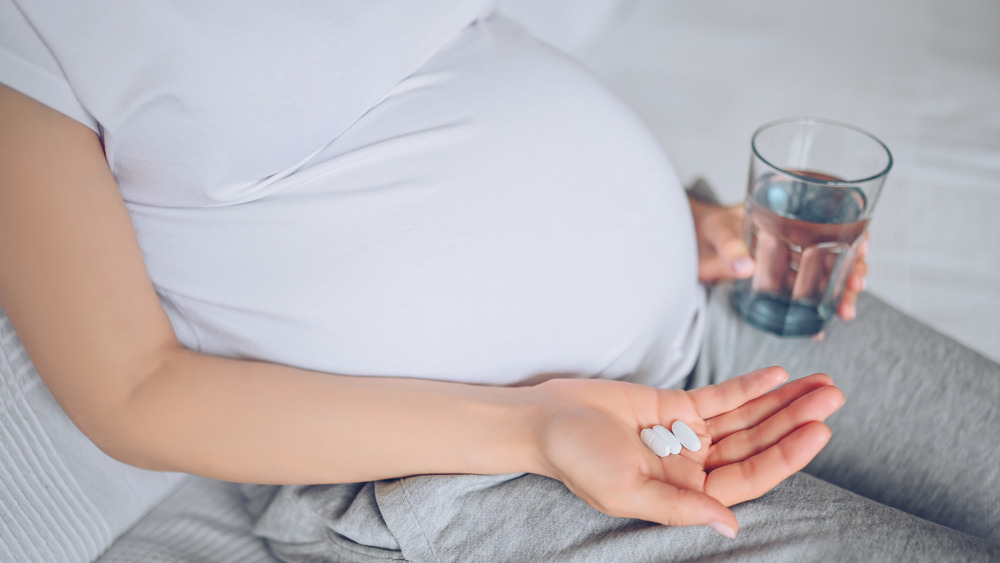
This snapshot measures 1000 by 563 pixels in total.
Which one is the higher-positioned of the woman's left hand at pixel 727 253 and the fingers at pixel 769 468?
the fingers at pixel 769 468

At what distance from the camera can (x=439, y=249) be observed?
1.77 feet

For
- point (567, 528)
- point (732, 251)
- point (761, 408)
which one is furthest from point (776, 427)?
point (732, 251)

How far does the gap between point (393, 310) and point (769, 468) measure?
30cm

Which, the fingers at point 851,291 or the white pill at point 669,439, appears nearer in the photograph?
the white pill at point 669,439

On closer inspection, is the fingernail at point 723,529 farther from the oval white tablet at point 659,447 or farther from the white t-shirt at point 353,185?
the white t-shirt at point 353,185

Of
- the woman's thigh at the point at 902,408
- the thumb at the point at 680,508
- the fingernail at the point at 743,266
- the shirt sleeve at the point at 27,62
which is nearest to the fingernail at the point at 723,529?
the thumb at the point at 680,508

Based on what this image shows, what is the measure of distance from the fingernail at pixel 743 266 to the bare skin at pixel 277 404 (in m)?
0.20

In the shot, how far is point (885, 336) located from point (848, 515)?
1.01ft

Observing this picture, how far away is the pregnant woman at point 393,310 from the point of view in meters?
0.46

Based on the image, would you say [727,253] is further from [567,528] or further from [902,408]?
[567,528]

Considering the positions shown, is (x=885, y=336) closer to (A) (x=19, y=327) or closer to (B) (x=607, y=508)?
(B) (x=607, y=508)

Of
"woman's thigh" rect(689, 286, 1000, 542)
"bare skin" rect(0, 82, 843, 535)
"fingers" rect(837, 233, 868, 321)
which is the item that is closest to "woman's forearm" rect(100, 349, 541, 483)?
"bare skin" rect(0, 82, 843, 535)

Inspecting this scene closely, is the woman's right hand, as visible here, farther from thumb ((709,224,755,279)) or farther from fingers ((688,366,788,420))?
thumb ((709,224,755,279))

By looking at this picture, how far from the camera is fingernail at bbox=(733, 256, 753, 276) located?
0.72 meters
